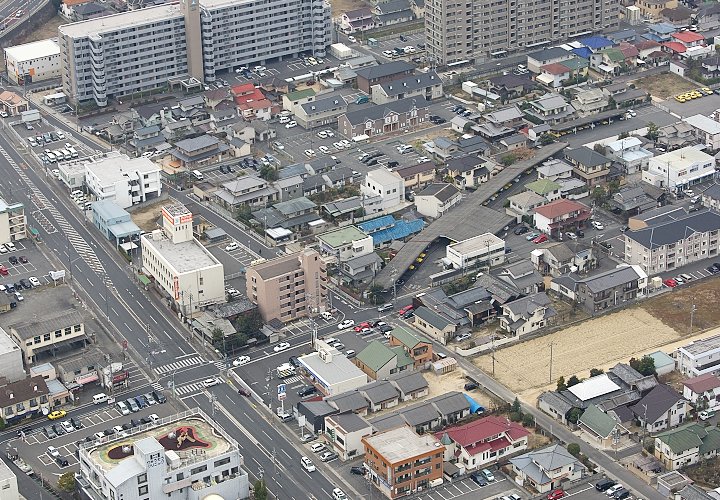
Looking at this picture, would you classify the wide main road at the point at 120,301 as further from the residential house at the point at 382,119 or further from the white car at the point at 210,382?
the residential house at the point at 382,119

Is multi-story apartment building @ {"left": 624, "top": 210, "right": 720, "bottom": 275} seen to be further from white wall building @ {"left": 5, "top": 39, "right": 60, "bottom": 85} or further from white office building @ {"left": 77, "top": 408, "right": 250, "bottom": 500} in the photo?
white wall building @ {"left": 5, "top": 39, "right": 60, "bottom": 85}

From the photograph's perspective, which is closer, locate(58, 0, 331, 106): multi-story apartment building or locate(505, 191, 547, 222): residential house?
locate(505, 191, 547, 222): residential house

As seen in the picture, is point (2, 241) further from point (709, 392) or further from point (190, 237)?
point (709, 392)

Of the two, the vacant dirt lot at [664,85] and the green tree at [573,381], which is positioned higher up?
the vacant dirt lot at [664,85]

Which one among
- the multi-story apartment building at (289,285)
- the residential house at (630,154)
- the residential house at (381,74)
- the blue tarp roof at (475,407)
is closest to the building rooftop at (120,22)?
the residential house at (381,74)

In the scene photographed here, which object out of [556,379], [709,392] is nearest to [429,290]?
[556,379]

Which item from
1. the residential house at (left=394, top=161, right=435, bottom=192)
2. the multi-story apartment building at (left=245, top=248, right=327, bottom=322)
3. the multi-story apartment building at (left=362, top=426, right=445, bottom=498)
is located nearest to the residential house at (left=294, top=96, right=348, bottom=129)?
the residential house at (left=394, top=161, right=435, bottom=192)
